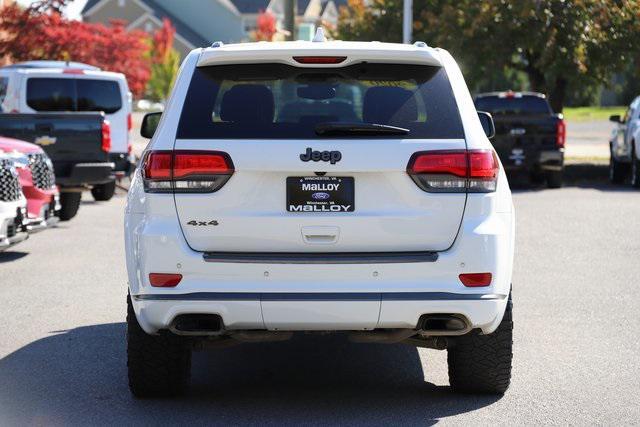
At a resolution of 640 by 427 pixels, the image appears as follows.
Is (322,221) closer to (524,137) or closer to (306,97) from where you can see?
(306,97)

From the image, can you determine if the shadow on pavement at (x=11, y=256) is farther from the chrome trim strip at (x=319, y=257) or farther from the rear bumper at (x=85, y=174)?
the chrome trim strip at (x=319, y=257)

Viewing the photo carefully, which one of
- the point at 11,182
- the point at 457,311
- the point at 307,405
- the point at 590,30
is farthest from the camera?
the point at 590,30

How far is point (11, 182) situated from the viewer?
41.4 feet

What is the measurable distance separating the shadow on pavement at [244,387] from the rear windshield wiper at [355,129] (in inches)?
56.0

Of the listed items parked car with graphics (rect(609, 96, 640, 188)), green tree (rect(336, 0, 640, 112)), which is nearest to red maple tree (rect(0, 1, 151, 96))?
green tree (rect(336, 0, 640, 112))

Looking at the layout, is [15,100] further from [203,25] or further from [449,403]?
[203,25]

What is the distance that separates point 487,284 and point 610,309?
419cm

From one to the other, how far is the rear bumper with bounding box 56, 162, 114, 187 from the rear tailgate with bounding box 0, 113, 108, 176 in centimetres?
13

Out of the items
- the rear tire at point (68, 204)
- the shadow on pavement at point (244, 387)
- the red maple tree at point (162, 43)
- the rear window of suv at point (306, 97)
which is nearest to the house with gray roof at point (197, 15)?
the red maple tree at point (162, 43)

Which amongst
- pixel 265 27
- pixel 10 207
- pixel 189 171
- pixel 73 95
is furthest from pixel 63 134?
pixel 265 27

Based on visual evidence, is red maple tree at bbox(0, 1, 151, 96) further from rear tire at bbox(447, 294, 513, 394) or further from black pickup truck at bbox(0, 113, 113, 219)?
rear tire at bbox(447, 294, 513, 394)

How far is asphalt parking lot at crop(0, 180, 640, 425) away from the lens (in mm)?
6832

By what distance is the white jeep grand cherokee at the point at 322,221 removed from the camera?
251 inches

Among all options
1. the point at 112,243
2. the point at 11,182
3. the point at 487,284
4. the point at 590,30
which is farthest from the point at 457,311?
the point at 590,30
